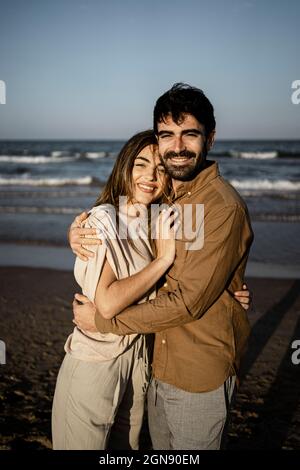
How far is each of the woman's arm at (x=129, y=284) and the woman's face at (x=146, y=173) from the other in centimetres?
42

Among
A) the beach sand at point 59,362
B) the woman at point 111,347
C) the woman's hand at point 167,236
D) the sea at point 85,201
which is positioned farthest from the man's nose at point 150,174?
the sea at point 85,201

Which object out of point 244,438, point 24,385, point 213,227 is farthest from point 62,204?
point 213,227

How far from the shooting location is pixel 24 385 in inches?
174

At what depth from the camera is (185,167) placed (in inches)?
95.0

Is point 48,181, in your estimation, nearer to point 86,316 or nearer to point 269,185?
point 269,185

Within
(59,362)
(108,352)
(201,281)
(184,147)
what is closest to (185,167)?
(184,147)

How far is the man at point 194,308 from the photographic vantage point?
6.95 ft

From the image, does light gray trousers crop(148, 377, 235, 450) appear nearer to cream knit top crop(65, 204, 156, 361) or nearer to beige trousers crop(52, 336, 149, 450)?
beige trousers crop(52, 336, 149, 450)

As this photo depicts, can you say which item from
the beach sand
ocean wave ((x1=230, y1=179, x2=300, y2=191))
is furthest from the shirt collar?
ocean wave ((x1=230, y1=179, x2=300, y2=191))

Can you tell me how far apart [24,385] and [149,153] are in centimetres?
309

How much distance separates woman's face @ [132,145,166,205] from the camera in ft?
8.66

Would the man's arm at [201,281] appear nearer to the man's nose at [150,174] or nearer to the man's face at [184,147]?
the man's face at [184,147]
